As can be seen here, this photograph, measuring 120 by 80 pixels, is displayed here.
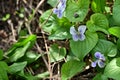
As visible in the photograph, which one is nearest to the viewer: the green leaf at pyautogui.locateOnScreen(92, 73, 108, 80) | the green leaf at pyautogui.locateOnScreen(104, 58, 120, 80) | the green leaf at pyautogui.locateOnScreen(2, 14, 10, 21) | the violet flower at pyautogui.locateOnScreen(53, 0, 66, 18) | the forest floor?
the green leaf at pyautogui.locateOnScreen(104, 58, 120, 80)

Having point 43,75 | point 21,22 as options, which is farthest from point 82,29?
point 21,22

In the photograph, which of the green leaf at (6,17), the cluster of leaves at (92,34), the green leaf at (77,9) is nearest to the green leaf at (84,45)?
the cluster of leaves at (92,34)

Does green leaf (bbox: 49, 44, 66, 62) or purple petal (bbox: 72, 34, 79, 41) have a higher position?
purple petal (bbox: 72, 34, 79, 41)

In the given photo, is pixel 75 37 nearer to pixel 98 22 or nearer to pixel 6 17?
pixel 98 22

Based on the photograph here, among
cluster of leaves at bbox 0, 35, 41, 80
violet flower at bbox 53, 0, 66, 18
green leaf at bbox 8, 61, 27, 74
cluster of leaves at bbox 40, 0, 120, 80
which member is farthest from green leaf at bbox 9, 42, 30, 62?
violet flower at bbox 53, 0, 66, 18

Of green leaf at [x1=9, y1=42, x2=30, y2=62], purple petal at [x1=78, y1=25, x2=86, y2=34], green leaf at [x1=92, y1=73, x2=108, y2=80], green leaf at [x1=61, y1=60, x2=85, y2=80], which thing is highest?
purple petal at [x1=78, y1=25, x2=86, y2=34]

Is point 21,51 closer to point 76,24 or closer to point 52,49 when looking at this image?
point 52,49

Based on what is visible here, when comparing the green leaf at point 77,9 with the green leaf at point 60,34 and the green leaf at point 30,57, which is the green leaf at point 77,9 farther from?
the green leaf at point 30,57

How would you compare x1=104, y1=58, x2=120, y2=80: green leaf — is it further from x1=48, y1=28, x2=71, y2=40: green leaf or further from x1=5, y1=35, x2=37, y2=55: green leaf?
x1=5, y1=35, x2=37, y2=55: green leaf
